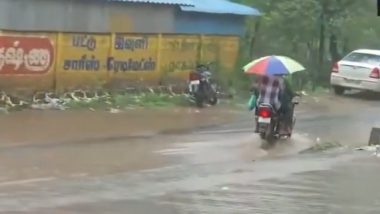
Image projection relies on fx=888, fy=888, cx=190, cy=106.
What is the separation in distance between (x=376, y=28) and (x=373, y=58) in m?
8.17

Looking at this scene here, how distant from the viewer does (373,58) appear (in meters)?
26.7

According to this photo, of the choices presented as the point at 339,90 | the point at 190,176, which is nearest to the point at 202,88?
the point at 339,90

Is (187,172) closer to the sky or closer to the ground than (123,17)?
closer to the ground

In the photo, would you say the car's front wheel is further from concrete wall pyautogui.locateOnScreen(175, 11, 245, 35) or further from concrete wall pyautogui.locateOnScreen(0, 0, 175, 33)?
concrete wall pyautogui.locateOnScreen(0, 0, 175, 33)

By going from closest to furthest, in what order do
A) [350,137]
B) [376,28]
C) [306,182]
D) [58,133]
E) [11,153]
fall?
[306,182] < [11,153] < [58,133] < [350,137] < [376,28]

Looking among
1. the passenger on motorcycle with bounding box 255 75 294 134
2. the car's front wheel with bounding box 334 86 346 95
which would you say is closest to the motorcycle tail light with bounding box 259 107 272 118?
the passenger on motorcycle with bounding box 255 75 294 134

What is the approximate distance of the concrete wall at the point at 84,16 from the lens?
Result: 1838 cm

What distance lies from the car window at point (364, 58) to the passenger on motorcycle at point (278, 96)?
38.9ft

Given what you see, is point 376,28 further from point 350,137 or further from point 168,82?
point 350,137

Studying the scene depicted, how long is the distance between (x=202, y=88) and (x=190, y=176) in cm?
980

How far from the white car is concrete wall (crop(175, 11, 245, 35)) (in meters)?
3.50

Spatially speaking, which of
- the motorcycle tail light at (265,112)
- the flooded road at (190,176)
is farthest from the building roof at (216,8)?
the motorcycle tail light at (265,112)

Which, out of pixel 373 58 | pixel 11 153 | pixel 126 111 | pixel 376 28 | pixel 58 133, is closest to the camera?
pixel 11 153

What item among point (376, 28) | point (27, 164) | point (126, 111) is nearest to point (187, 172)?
point (27, 164)
